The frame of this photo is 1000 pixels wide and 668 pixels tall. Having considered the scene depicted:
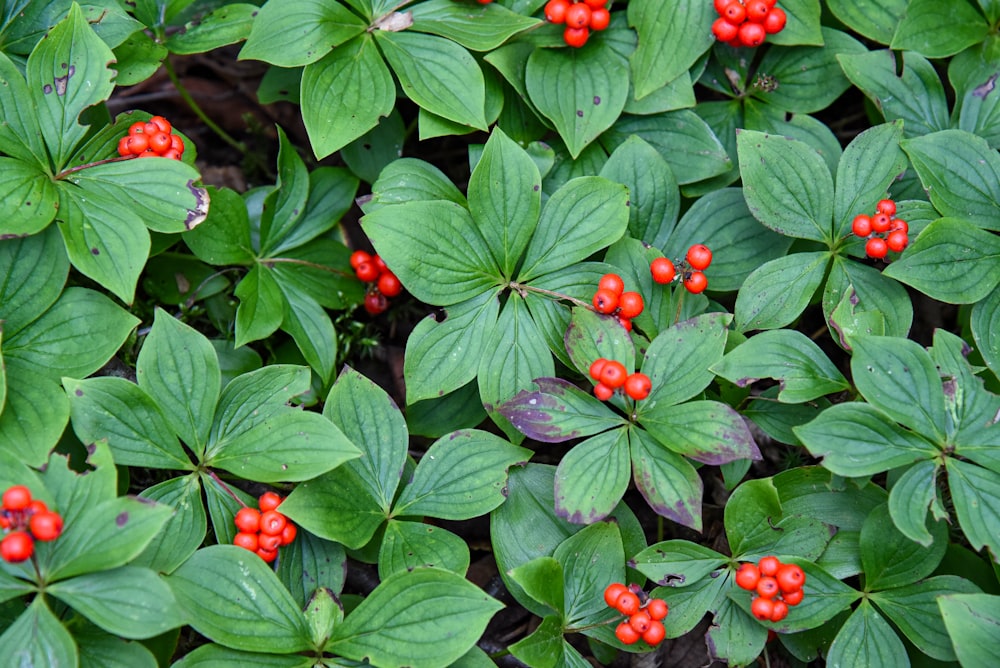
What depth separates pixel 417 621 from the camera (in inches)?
126

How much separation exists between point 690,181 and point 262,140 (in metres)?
2.91

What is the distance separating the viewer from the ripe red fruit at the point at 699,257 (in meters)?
3.69

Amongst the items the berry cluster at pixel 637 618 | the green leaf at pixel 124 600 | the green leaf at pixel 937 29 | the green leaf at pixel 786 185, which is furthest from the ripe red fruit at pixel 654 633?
the green leaf at pixel 937 29

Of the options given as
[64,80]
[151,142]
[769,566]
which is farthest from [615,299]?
[64,80]

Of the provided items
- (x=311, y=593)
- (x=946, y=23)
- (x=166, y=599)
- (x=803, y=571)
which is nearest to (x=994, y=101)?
(x=946, y=23)

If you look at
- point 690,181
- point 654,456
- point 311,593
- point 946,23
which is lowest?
point 311,593

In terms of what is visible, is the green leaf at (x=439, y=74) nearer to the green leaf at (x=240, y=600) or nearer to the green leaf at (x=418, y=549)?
the green leaf at (x=418, y=549)

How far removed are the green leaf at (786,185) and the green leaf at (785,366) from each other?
60 cm

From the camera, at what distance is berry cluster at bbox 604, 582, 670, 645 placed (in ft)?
10.8

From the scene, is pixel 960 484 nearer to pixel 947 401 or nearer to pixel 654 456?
pixel 947 401

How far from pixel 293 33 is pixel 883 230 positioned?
3.12 metres

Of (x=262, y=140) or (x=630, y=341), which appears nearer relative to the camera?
(x=630, y=341)

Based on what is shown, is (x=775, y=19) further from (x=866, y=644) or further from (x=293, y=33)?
(x=866, y=644)

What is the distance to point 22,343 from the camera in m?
3.53
